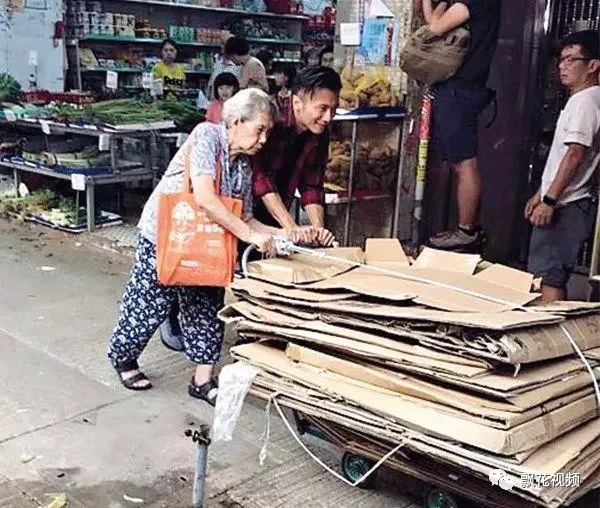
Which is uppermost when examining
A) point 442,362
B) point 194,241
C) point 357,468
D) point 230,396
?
point 194,241

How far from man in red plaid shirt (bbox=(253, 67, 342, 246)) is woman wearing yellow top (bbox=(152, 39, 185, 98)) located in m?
6.29

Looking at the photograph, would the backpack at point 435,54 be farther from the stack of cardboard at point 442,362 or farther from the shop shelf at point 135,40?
the shop shelf at point 135,40

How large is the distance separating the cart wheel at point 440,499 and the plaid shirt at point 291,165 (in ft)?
4.96

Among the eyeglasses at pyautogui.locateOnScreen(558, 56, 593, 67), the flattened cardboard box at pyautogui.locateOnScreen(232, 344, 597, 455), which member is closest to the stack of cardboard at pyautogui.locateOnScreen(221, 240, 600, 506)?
the flattened cardboard box at pyautogui.locateOnScreen(232, 344, 597, 455)

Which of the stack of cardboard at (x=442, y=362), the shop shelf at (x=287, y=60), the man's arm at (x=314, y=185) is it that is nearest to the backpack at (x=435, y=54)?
the man's arm at (x=314, y=185)

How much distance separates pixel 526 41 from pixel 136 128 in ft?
10.6

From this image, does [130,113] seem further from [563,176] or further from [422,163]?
[563,176]

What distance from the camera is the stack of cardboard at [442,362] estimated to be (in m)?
2.16

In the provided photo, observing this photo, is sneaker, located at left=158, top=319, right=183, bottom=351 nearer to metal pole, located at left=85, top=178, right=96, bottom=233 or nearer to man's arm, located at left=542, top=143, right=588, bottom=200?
man's arm, located at left=542, top=143, right=588, bottom=200

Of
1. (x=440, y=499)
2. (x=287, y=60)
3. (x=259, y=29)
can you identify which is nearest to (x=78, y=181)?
(x=440, y=499)

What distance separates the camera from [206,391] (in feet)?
12.2

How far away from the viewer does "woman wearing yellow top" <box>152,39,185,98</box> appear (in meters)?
9.84

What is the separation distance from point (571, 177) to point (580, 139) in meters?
0.19

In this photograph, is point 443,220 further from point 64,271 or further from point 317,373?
point 317,373
